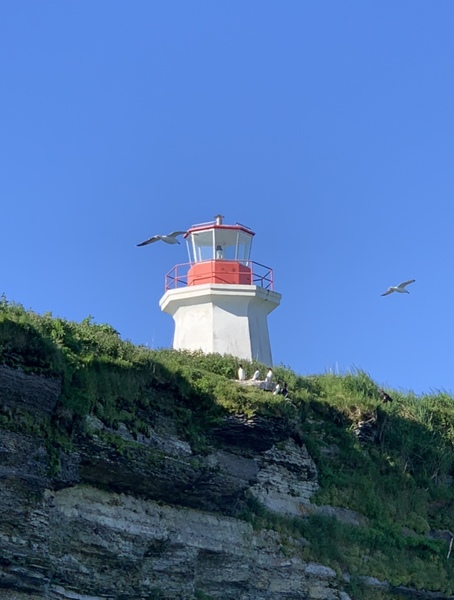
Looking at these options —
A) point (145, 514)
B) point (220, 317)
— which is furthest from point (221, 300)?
point (145, 514)

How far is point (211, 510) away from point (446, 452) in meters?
10.3

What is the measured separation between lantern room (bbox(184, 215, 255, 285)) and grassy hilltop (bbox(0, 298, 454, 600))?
5.45m

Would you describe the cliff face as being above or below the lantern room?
below

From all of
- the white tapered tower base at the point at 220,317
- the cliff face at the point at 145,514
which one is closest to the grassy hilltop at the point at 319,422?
the cliff face at the point at 145,514

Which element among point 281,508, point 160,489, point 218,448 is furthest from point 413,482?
point 160,489

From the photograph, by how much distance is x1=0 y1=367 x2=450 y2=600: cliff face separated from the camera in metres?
19.9

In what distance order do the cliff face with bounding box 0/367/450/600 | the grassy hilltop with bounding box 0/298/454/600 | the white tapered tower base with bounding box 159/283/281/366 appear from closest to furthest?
the cliff face with bounding box 0/367/450/600
the grassy hilltop with bounding box 0/298/454/600
the white tapered tower base with bounding box 159/283/281/366

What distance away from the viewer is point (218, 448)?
81.9ft

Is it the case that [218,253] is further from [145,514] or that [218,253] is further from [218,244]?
[145,514]

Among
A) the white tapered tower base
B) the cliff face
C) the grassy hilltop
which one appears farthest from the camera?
the white tapered tower base

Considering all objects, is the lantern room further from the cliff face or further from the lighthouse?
the cliff face

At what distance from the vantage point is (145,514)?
22953 mm

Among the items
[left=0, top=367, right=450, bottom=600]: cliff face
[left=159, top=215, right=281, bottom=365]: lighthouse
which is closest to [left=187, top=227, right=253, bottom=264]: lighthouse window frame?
[left=159, top=215, right=281, bottom=365]: lighthouse

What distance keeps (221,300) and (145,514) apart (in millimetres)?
14277
